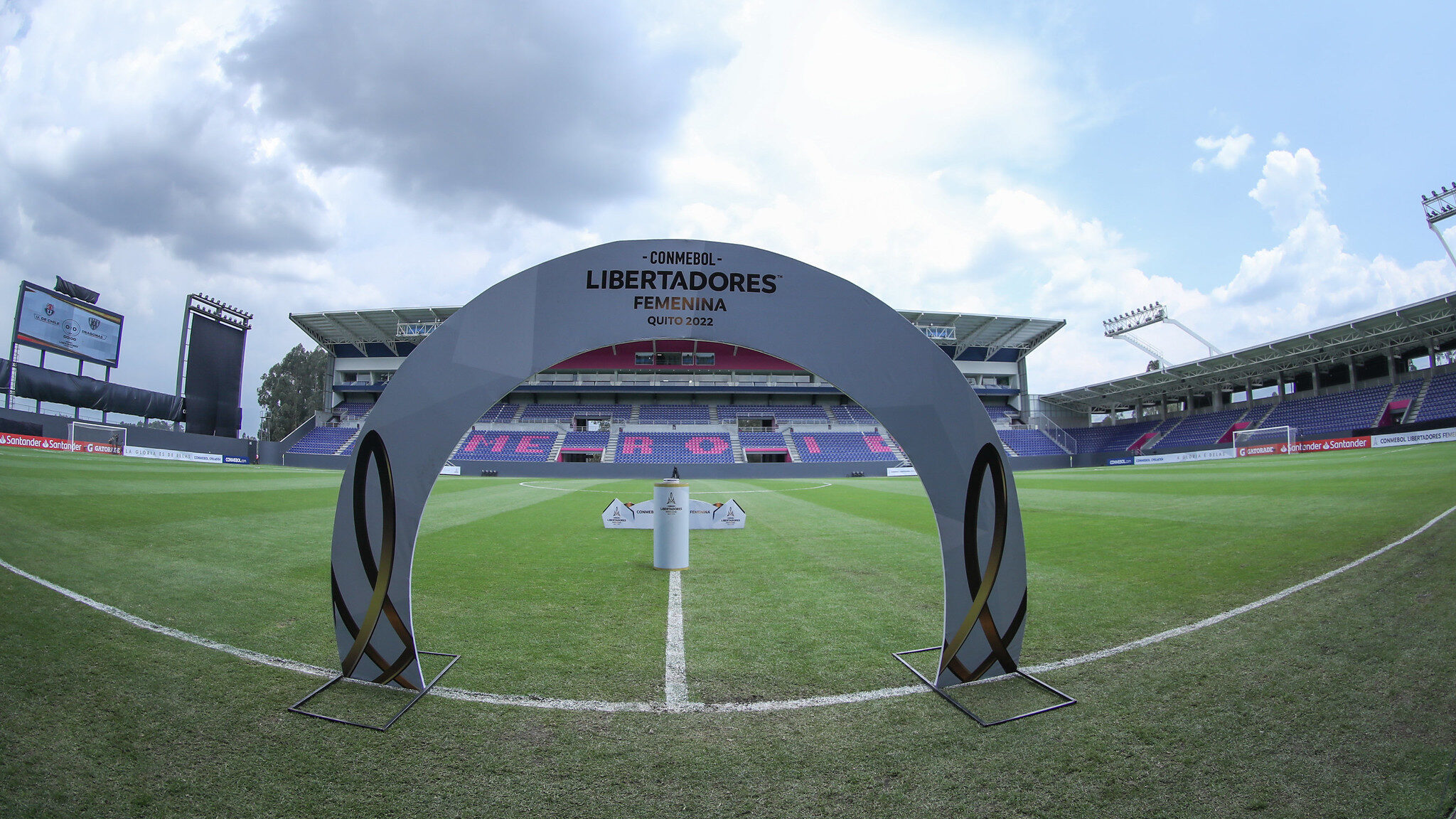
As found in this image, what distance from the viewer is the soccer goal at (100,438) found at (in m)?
27.4

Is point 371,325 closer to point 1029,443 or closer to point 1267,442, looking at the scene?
point 1029,443

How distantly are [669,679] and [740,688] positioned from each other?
455mm

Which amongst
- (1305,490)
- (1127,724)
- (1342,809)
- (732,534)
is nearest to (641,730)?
(1127,724)

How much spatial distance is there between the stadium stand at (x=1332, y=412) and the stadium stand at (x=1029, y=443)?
41.4 ft

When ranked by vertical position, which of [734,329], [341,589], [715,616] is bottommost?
[715,616]

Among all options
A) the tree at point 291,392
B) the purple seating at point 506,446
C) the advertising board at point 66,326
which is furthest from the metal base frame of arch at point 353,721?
the tree at point 291,392

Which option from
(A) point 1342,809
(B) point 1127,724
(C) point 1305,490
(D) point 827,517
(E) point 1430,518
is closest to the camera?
(A) point 1342,809

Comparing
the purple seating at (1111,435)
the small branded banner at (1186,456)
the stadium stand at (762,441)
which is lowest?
the small branded banner at (1186,456)

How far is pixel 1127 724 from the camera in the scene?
2.85 m

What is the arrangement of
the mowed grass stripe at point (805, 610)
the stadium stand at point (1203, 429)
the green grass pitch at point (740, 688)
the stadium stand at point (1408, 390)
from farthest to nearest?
the stadium stand at point (1203, 429) < the stadium stand at point (1408, 390) < the mowed grass stripe at point (805, 610) < the green grass pitch at point (740, 688)

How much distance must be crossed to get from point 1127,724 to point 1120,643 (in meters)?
1.41

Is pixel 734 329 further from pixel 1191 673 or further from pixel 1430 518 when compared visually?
pixel 1430 518

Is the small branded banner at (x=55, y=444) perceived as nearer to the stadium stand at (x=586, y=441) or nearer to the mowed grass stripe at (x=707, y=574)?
the mowed grass stripe at (x=707, y=574)

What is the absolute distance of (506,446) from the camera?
135 ft
